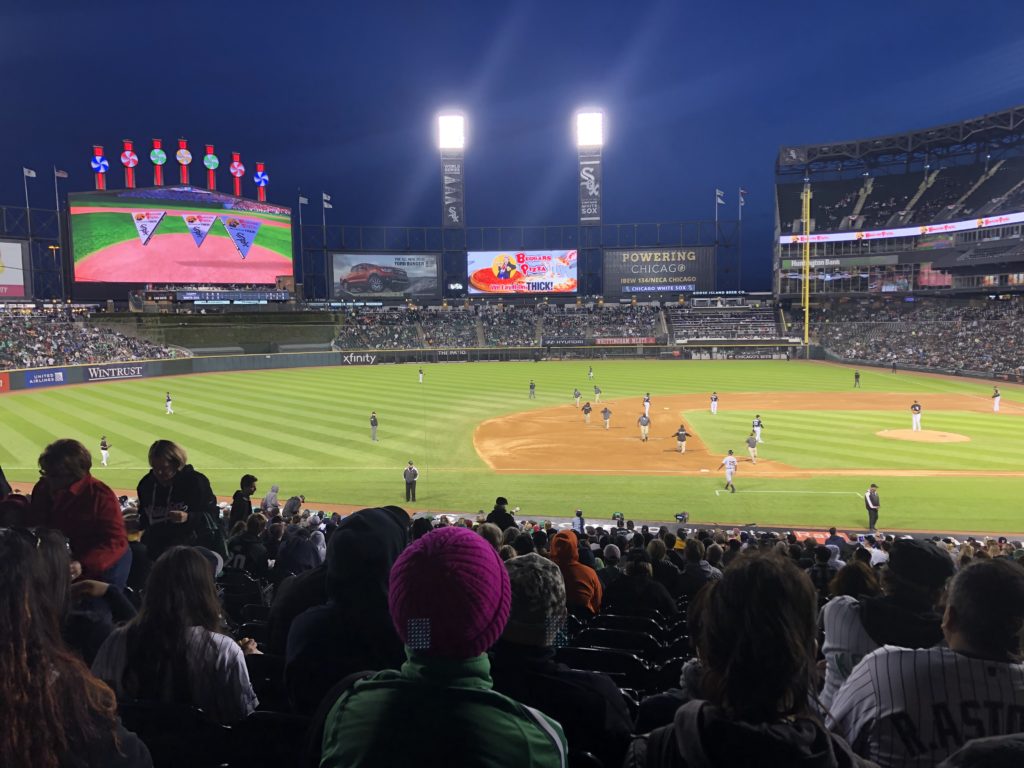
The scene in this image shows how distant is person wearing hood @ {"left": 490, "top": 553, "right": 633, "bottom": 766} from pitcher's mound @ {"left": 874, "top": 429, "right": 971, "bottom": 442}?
3066 centimetres

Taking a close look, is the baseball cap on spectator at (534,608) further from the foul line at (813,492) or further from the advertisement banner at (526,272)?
the advertisement banner at (526,272)

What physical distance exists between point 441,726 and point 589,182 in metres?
91.6

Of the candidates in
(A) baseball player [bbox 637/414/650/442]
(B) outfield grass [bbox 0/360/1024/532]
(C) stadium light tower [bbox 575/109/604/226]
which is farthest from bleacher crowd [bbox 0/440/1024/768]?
(C) stadium light tower [bbox 575/109/604/226]

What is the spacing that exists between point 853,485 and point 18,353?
198 ft

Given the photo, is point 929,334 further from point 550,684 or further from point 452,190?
point 550,684

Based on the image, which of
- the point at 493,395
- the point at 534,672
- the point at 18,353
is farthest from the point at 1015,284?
the point at 18,353

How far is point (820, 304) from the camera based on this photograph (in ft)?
310

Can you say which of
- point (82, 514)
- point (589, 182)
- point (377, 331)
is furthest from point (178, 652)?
point (589, 182)

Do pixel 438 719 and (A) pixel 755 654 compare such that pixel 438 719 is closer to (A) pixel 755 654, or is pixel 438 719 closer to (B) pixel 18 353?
(A) pixel 755 654

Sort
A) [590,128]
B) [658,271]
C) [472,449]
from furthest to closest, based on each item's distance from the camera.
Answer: [658,271], [590,128], [472,449]

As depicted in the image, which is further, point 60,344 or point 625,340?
point 625,340

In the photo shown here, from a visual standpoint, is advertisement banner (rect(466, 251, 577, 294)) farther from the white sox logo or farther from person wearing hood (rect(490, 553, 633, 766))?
person wearing hood (rect(490, 553, 633, 766))

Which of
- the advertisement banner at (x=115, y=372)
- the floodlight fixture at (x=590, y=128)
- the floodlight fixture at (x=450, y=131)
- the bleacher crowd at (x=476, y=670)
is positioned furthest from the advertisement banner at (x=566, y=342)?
the bleacher crowd at (x=476, y=670)

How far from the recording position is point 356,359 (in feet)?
252
